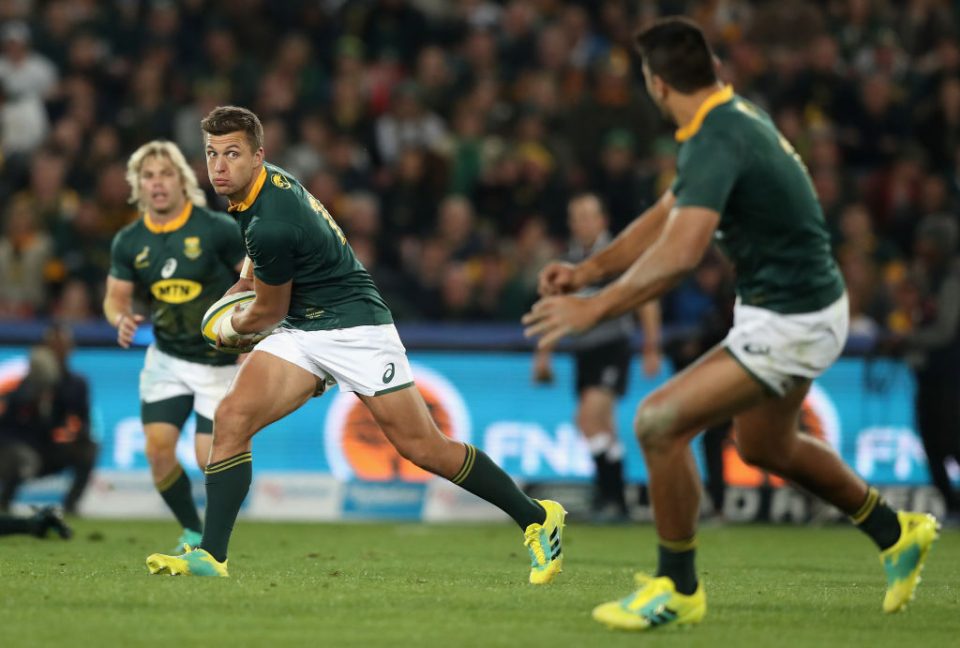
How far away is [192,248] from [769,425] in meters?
4.51

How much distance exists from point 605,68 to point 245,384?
451 inches

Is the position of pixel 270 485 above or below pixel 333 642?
below

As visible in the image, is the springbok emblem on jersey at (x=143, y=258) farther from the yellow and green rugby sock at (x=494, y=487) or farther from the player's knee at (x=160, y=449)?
the yellow and green rugby sock at (x=494, y=487)

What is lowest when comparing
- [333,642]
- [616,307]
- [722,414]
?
[333,642]

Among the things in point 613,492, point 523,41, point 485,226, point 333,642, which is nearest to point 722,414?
point 333,642

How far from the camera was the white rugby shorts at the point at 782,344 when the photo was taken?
6414mm

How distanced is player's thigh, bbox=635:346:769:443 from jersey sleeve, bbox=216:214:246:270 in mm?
4286

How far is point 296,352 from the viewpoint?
812 cm

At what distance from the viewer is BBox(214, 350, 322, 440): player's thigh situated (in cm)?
793

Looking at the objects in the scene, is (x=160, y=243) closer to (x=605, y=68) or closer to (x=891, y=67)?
(x=605, y=68)

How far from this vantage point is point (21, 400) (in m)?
14.3

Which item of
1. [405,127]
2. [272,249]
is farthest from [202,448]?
[405,127]

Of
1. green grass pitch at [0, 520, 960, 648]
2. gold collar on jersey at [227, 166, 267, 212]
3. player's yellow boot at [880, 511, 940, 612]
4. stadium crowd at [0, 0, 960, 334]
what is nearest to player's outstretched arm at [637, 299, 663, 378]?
stadium crowd at [0, 0, 960, 334]

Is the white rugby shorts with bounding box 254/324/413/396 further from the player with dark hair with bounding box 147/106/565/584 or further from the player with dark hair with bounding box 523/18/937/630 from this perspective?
the player with dark hair with bounding box 523/18/937/630
